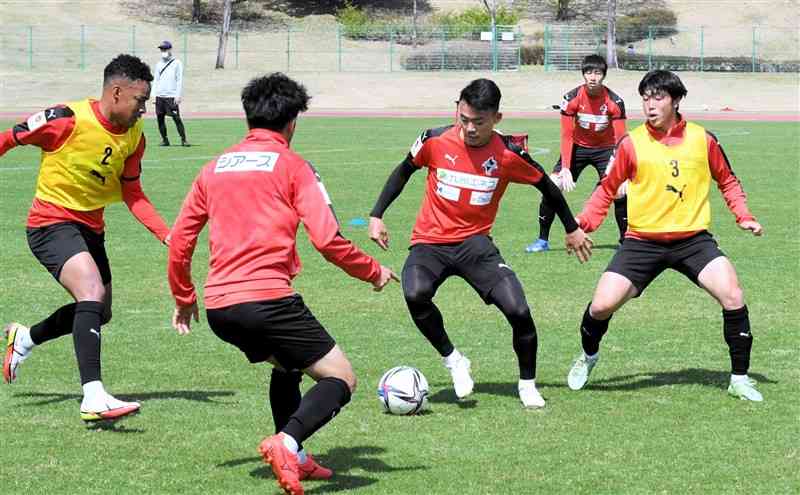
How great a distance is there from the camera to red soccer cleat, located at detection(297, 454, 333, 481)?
645 centimetres

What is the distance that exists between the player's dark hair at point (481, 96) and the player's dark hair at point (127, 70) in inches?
78.4

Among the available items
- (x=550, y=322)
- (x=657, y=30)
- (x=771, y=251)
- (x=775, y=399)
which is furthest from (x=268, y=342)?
(x=657, y=30)

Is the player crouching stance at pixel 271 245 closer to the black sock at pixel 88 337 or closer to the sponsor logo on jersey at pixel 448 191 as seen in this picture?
the black sock at pixel 88 337

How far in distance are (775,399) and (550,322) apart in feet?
9.92

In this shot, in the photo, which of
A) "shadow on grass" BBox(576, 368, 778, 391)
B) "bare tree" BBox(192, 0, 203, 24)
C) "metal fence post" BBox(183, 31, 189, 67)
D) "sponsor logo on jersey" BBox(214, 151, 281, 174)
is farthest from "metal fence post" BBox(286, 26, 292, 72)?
"sponsor logo on jersey" BBox(214, 151, 281, 174)

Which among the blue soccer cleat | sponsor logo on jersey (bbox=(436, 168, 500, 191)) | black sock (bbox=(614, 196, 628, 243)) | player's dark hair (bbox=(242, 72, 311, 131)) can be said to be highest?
player's dark hair (bbox=(242, 72, 311, 131))

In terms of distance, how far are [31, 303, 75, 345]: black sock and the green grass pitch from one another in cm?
39

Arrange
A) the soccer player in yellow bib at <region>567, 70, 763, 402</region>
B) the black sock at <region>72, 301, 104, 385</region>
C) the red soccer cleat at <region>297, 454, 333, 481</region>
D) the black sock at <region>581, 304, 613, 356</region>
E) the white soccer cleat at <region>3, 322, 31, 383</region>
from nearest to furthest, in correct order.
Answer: the red soccer cleat at <region>297, 454, 333, 481</region> → the black sock at <region>72, 301, 104, 385</region> → the soccer player in yellow bib at <region>567, 70, 763, 402</region> → the white soccer cleat at <region>3, 322, 31, 383</region> → the black sock at <region>581, 304, 613, 356</region>

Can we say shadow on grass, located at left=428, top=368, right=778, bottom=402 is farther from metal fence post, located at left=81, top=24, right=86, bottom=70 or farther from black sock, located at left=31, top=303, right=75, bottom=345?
metal fence post, located at left=81, top=24, right=86, bottom=70

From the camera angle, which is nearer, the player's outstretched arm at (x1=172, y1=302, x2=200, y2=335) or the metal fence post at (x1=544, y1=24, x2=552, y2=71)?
the player's outstretched arm at (x1=172, y1=302, x2=200, y2=335)

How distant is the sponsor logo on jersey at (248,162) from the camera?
19.7ft

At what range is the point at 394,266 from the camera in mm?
13938

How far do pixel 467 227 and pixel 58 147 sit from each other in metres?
2.70

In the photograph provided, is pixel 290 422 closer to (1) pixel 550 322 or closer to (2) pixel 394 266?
(1) pixel 550 322
